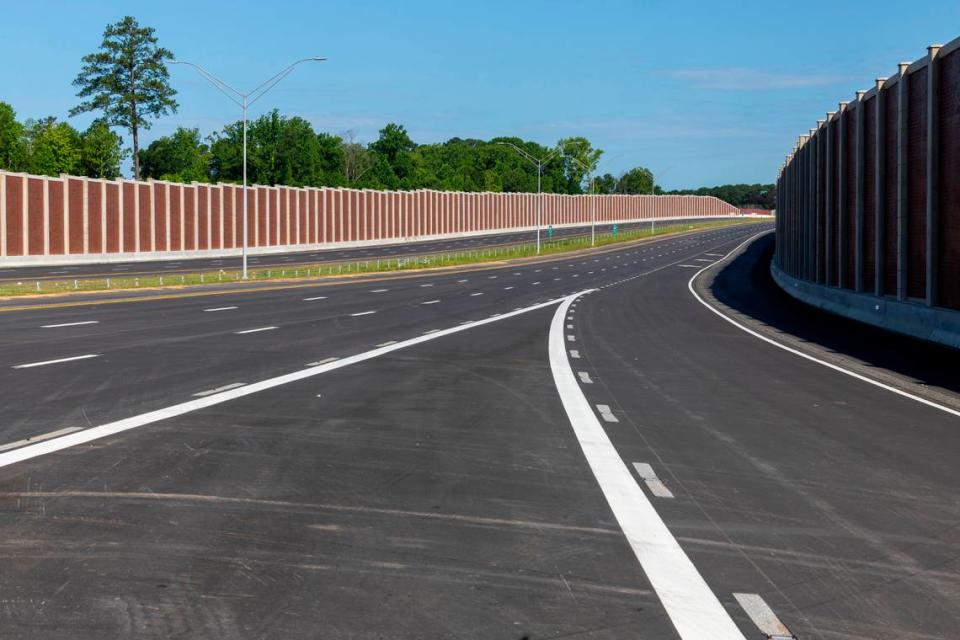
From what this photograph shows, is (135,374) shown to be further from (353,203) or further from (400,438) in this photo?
(353,203)

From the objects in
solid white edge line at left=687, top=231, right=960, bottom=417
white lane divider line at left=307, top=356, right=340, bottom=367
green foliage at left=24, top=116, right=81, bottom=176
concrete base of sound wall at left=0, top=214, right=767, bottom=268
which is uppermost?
green foliage at left=24, top=116, right=81, bottom=176

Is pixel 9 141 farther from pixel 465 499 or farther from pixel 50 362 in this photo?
pixel 465 499

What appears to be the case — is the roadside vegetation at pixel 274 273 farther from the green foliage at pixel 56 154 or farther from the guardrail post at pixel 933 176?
the green foliage at pixel 56 154

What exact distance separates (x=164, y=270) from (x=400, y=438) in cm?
5871

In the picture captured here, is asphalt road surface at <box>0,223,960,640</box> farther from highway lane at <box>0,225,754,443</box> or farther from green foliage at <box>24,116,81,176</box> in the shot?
green foliage at <box>24,116,81,176</box>

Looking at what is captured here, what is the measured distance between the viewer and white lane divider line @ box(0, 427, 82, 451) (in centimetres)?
995

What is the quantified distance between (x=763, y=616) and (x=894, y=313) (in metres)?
24.0

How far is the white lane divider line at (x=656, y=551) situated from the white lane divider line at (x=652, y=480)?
103 mm

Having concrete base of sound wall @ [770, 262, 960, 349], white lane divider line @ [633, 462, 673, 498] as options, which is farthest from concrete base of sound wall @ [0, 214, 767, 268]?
white lane divider line @ [633, 462, 673, 498]

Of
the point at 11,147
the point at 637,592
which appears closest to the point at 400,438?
the point at 637,592

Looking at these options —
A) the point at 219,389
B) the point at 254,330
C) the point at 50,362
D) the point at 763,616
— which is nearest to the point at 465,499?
the point at 763,616

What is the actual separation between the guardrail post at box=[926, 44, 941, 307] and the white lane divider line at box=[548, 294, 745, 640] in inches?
658

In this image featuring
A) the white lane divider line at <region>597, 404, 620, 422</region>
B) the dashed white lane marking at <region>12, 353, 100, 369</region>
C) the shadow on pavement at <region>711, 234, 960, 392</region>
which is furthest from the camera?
the shadow on pavement at <region>711, 234, 960, 392</region>

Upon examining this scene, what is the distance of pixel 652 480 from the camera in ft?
29.8
